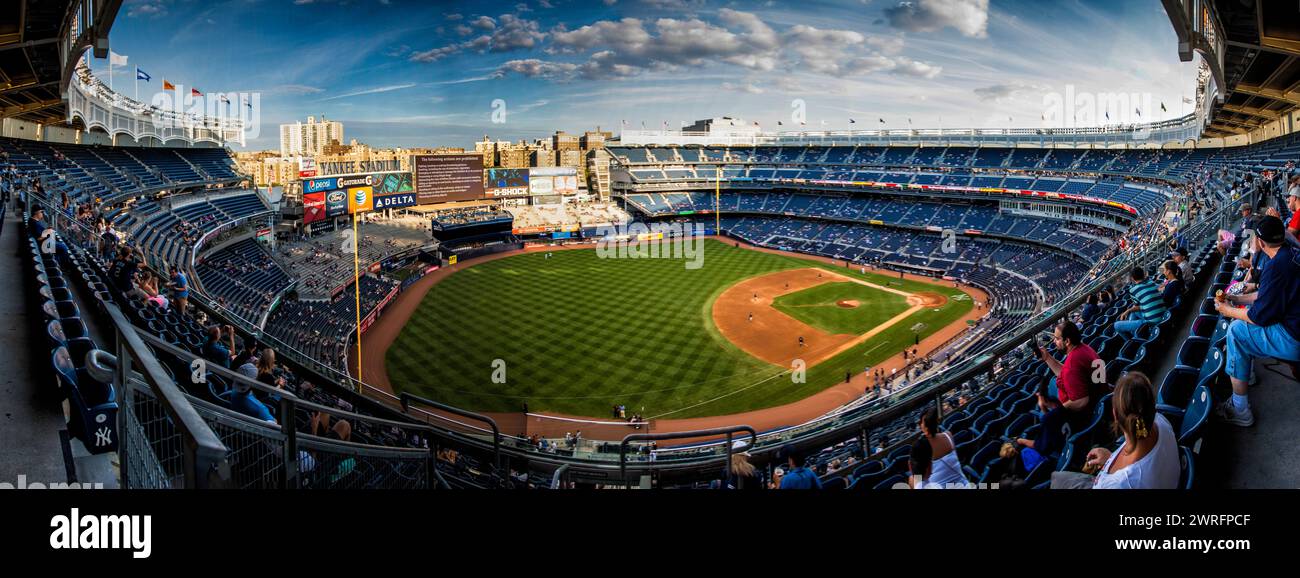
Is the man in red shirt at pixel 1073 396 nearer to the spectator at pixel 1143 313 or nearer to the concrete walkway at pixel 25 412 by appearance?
the spectator at pixel 1143 313

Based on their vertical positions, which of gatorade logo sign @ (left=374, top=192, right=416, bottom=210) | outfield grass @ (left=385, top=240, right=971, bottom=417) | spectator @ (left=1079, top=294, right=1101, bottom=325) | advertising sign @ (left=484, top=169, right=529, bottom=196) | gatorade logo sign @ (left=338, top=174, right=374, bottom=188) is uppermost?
advertising sign @ (left=484, top=169, right=529, bottom=196)

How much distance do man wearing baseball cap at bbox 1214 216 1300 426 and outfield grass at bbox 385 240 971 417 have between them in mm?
17698

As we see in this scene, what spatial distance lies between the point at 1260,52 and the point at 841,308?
2347cm

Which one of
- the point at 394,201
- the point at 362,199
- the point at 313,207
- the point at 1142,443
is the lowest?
the point at 1142,443

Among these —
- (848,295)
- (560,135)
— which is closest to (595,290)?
(848,295)

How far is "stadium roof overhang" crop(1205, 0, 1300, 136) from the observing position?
38.3ft

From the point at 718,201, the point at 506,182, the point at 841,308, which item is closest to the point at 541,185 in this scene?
the point at 506,182

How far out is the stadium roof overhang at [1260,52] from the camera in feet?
38.3

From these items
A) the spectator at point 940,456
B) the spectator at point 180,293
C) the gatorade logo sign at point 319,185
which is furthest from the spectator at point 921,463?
the gatorade logo sign at point 319,185

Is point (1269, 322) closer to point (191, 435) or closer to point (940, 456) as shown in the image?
point (940, 456)

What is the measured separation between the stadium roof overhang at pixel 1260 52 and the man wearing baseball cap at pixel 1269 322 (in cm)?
969

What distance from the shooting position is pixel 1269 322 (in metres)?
4.91

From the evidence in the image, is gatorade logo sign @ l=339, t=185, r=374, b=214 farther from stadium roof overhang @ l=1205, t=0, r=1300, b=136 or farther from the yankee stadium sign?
stadium roof overhang @ l=1205, t=0, r=1300, b=136

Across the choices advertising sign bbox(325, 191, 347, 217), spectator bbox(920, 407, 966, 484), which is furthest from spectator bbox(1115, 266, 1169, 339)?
advertising sign bbox(325, 191, 347, 217)
